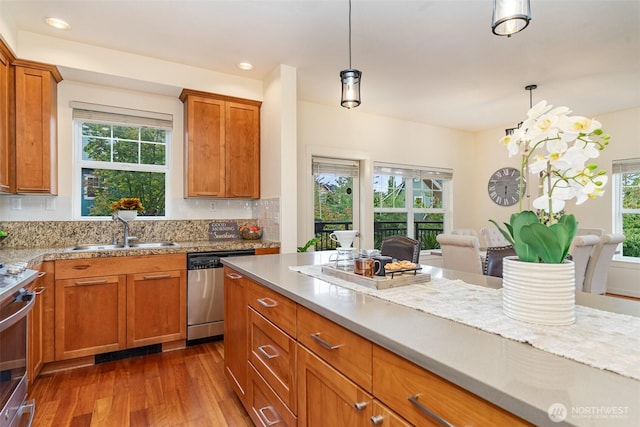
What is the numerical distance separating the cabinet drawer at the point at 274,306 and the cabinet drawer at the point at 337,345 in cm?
7

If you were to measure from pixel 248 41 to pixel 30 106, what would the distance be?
1877 millimetres

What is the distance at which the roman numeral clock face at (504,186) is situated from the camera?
222 inches

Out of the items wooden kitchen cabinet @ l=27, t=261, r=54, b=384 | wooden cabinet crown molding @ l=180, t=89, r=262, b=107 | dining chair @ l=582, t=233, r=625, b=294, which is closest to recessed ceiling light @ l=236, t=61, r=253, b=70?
wooden cabinet crown molding @ l=180, t=89, r=262, b=107

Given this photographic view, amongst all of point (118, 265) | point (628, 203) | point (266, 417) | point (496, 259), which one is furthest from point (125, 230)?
point (628, 203)

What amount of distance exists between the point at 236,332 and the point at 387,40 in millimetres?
2596

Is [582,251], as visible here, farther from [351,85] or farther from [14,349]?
[14,349]

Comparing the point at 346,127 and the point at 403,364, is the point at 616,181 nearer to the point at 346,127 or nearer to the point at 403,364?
the point at 346,127

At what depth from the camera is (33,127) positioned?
2.78 metres

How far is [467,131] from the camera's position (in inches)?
242

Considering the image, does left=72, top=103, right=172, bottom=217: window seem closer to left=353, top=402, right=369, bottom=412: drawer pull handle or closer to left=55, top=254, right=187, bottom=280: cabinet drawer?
left=55, top=254, right=187, bottom=280: cabinet drawer

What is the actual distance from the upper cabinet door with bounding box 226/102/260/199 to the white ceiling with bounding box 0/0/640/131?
434 mm

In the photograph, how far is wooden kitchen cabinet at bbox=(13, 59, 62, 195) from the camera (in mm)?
2719

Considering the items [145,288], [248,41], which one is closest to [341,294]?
[145,288]

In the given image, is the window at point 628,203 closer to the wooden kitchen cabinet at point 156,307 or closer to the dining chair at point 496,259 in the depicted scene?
the dining chair at point 496,259
